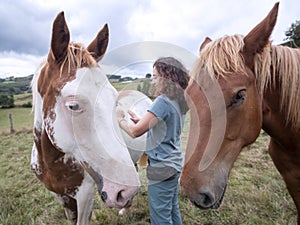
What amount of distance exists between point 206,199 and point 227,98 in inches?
24.2

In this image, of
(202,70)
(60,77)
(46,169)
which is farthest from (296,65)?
(46,169)

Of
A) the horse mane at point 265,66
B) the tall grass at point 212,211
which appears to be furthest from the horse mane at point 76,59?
the tall grass at point 212,211

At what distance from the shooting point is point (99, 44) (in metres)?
2.30

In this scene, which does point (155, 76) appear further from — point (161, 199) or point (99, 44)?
point (161, 199)

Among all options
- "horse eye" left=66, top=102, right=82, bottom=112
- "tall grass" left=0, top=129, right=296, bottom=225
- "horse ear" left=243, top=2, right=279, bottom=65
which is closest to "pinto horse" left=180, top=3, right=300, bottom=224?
"horse ear" left=243, top=2, right=279, bottom=65

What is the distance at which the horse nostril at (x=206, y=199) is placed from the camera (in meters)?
1.37

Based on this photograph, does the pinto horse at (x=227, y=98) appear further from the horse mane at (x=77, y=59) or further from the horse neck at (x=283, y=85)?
the horse mane at (x=77, y=59)

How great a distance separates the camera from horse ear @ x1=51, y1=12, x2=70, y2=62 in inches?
71.7

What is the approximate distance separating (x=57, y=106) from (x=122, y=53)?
710 mm

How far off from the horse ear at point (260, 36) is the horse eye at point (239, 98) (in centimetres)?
25

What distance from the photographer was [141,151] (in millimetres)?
3494

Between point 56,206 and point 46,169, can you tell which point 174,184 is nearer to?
point 46,169

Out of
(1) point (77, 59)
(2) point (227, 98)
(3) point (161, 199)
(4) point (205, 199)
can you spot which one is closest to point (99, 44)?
(1) point (77, 59)

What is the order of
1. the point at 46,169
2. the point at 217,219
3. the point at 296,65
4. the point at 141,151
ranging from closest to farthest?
the point at 296,65 < the point at 46,169 < the point at 217,219 < the point at 141,151
